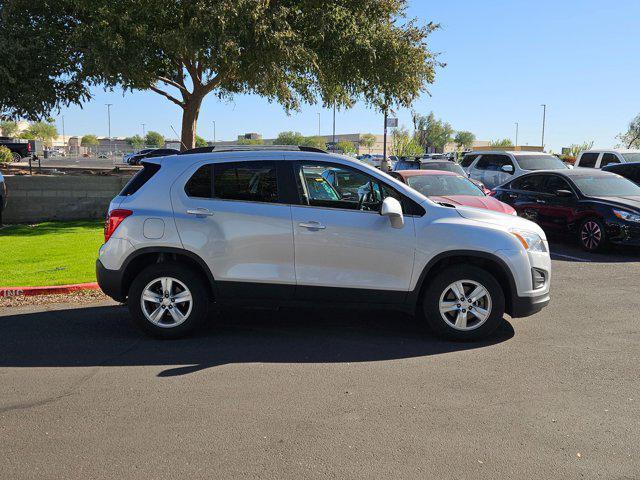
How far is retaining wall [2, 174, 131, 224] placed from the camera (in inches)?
548

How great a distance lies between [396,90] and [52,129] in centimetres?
15001

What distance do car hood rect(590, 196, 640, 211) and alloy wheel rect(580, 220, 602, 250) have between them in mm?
474

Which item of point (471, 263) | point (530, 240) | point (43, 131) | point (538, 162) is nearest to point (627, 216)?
point (530, 240)

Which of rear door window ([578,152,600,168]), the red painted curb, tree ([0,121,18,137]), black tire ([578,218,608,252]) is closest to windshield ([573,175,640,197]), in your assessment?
black tire ([578,218,608,252])

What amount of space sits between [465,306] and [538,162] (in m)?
13.3

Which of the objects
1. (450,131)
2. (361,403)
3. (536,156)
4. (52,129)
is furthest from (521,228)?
(52,129)

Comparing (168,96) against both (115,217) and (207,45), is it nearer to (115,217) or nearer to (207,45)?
(207,45)

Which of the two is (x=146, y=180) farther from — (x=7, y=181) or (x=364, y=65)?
(x=364, y=65)

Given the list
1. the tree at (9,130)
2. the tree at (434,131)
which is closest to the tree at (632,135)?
the tree at (434,131)

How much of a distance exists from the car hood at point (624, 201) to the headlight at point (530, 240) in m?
5.87

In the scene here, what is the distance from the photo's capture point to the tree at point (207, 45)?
15.2m

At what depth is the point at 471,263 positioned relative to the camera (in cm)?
588

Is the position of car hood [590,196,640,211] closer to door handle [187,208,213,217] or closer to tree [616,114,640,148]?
door handle [187,208,213,217]

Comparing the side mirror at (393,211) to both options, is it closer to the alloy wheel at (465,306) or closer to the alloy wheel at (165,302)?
the alloy wheel at (465,306)
